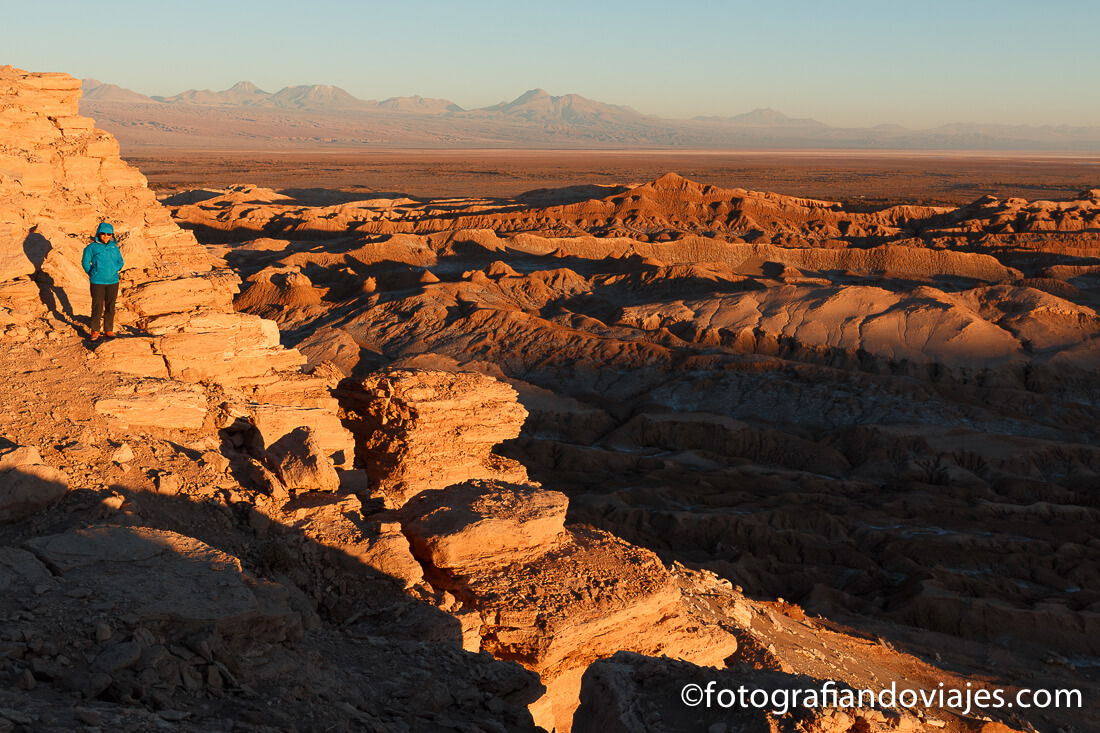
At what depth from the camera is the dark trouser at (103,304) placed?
29.0ft

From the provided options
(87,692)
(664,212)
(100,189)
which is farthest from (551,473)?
(664,212)

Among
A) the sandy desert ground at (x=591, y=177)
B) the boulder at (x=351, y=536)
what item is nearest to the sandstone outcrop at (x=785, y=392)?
the boulder at (x=351, y=536)

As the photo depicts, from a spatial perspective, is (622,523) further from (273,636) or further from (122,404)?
(273,636)

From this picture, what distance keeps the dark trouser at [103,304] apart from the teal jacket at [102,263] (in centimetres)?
5

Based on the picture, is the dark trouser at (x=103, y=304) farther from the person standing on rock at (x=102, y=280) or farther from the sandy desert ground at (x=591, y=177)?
the sandy desert ground at (x=591, y=177)

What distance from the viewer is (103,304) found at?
354 inches

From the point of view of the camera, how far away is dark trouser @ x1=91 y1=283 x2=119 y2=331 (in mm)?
8836

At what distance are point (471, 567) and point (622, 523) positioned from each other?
9857mm

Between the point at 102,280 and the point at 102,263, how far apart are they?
6.8 inches

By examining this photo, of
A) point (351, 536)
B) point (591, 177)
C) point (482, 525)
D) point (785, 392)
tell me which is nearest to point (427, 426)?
point (482, 525)

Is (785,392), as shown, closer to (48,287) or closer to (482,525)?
(482,525)

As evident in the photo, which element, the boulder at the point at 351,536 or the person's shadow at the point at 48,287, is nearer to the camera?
the boulder at the point at 351,536

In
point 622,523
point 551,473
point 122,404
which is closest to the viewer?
point 122,404

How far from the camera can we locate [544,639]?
7.18 m
